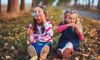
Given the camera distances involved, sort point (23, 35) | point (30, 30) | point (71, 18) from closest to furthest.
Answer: point (71, 18)
point (30, 30)
point (23, 35)

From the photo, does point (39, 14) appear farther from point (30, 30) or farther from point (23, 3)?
point (23, 3)

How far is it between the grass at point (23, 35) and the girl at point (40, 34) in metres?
0.20

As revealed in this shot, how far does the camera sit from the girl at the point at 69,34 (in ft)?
13.9

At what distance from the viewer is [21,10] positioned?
4973 millimetres

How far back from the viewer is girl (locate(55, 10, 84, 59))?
13.9 ft

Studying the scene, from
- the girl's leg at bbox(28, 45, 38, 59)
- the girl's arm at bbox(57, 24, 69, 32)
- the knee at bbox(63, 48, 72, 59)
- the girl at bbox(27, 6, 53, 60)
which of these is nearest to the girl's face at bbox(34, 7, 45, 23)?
the girl at bbox(27, 6, 53, 60)

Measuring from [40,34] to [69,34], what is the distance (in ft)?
1.13

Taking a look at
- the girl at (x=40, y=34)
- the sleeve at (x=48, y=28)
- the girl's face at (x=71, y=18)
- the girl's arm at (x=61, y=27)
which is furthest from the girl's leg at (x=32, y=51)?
the girl's face at (x=71, y=18)

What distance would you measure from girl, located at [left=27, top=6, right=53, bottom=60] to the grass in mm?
201

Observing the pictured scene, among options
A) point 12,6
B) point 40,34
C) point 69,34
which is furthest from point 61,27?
point 12,6

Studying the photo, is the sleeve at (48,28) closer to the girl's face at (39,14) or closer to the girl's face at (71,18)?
the girl's face at (39,14)

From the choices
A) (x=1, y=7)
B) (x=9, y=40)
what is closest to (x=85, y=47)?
(x=9, y=40)

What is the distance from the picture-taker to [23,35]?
4.84 metres

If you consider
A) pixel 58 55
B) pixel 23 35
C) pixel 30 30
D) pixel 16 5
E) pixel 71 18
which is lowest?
pixel 58 55
